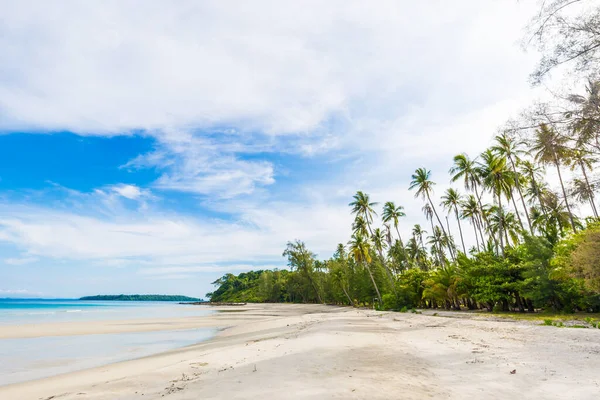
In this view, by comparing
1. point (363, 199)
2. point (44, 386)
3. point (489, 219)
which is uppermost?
point (363, 199)

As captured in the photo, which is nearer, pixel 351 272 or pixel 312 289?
→ pixel 351 272

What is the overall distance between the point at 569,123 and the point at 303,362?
9.48m

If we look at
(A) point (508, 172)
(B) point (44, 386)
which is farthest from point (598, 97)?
(A) point (508, 172)

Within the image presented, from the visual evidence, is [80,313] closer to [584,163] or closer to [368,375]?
[368,375]

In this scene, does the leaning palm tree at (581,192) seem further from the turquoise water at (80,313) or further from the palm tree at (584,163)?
the turquoise water at (80,313)

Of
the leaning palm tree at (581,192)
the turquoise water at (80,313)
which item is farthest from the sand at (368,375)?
the turquoise water at (80,313)

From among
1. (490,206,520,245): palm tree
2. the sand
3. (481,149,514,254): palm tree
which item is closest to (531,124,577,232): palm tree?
the sand

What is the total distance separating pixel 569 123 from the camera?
836cm

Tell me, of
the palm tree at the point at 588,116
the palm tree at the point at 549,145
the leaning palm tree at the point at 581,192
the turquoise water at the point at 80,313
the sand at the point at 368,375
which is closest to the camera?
the sand at the point at 368,375

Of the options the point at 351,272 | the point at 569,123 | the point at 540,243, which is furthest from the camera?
the point at 351,272

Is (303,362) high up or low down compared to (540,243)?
down

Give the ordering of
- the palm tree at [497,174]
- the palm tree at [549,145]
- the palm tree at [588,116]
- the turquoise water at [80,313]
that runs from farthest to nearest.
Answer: the turquoise water at [80,313]
the palm tree at [497,174]
the palm tree at [549,145]
the palm tree at [588,116]

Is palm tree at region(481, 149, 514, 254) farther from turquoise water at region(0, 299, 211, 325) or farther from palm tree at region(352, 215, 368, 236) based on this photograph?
turquoise water at region(0, 299, 211, 325)

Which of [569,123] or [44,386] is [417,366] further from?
[44,386]
